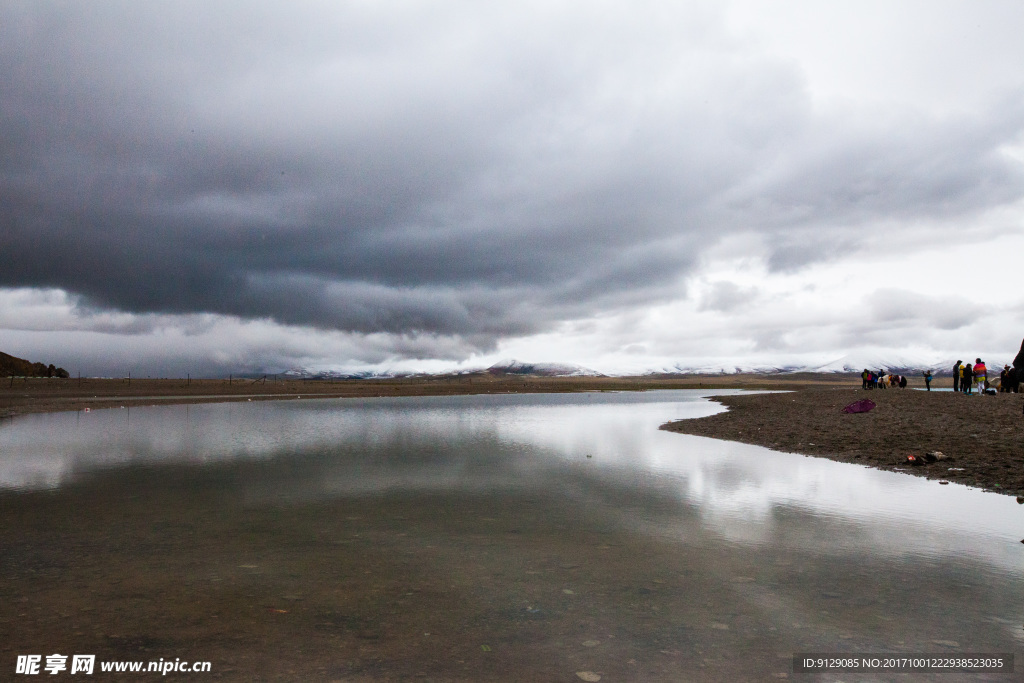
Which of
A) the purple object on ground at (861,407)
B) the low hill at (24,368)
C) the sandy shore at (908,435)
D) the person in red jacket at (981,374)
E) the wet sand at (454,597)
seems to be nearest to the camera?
the wet sand at (454,597)

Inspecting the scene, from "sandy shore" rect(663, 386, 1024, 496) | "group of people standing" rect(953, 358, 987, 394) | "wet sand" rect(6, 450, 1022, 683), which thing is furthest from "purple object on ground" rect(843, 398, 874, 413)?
"wet sand" rect(6, 450, 1022, 683)

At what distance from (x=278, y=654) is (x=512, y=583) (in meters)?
3.55

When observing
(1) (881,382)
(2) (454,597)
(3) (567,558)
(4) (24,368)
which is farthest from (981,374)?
(4) (24,368)

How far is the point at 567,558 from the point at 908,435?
74.7 ft

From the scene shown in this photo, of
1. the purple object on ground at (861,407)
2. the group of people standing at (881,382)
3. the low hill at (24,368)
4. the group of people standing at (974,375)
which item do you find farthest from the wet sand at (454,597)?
the low hill at (24,368)

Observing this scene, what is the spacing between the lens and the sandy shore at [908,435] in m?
18.4

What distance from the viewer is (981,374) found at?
50281mm

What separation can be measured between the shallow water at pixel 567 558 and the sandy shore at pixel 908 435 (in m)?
1.73

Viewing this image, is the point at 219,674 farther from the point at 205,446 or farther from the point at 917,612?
the point at 205,446

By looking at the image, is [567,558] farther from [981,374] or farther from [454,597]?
[981,374]

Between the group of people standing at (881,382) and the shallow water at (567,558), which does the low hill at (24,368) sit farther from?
the group of people standing at (881,382)

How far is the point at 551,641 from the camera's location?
6.88m

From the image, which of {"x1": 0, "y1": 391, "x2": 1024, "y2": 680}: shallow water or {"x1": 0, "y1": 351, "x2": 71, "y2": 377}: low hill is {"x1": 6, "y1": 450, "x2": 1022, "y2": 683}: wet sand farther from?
{"x1": 0, "y1": 351, "x2": 71, "y2": 377}: low hill

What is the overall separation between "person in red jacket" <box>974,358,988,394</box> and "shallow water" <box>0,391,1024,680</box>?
39252 millimetres
